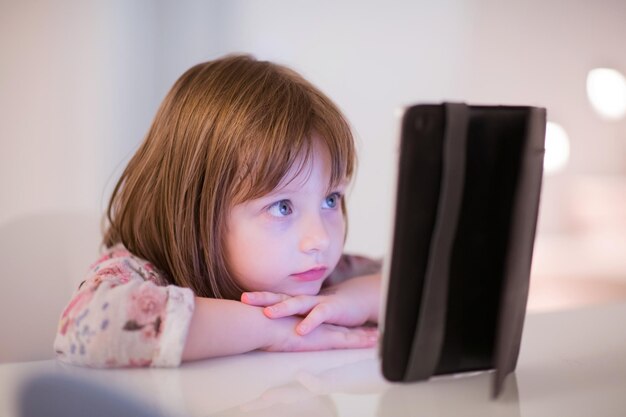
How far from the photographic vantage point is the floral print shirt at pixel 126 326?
2.71ft

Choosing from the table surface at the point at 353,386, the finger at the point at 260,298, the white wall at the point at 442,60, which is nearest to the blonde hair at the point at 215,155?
the finger at the point at 260,298

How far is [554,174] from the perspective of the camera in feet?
8.25

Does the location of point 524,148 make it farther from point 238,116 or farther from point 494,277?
point 238,116

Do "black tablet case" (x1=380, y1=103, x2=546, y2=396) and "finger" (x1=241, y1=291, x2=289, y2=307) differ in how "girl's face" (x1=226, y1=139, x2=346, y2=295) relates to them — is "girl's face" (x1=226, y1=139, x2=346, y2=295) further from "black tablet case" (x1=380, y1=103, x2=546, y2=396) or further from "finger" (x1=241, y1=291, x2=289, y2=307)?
"black tablet case" (x1=380, y1=103, x2=546, y2=396)

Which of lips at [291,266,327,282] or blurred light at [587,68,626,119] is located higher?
blurred light at [587,68,626,119]

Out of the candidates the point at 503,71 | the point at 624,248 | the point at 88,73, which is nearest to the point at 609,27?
the point at 503,71

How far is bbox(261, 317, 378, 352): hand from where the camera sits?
92 cm

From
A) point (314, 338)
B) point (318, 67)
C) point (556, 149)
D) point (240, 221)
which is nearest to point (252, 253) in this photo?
point (240, 221)

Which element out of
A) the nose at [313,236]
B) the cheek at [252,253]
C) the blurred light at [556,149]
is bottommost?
the blurred light at [556,149]

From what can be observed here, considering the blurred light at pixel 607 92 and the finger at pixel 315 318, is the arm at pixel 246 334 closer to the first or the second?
the finger at pixel 315 318

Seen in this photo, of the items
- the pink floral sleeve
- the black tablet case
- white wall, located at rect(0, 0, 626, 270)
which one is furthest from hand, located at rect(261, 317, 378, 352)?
white wall, located at rect(0, 0, 626, 270)

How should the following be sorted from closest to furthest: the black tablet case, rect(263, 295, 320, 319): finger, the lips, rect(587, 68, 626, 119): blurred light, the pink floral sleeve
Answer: the black tablet case, the pink floral sleeve, rect(263, 295, 320, 319): finger, the lips, rect(587, 68, 626, 119): blurred light

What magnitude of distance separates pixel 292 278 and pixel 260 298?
3.6 inches

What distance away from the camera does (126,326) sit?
2.72 feet
